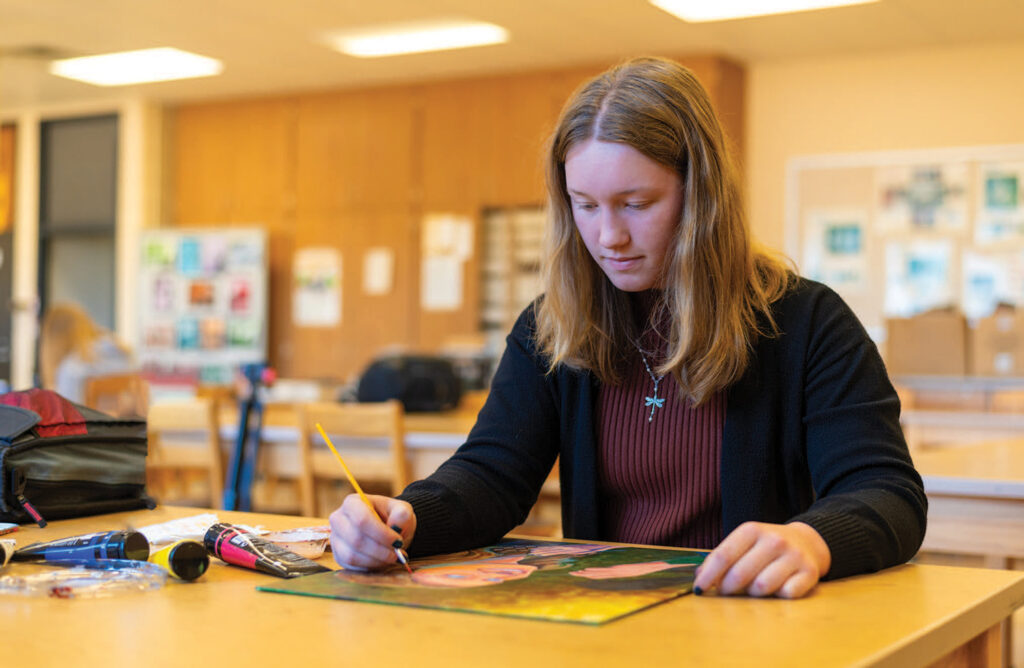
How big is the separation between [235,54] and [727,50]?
2982 millimetres

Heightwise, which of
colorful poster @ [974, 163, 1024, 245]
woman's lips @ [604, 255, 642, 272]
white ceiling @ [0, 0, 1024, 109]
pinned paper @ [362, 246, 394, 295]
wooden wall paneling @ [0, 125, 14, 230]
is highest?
white ceiling @ [0, 0, 1024, 109]

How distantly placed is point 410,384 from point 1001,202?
4.06m

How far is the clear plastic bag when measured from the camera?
1094 millimetres

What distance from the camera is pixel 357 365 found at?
8.11m

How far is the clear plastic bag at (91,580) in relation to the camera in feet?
3.59

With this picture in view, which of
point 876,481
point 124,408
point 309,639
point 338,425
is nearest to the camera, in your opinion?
point 309,639

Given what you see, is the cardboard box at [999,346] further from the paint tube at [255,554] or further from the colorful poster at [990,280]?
the paint tube at [255,554]

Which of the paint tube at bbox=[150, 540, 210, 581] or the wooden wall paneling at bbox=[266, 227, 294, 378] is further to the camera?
the wooden wall paneling at bbox=[266, 227, 294, 378]

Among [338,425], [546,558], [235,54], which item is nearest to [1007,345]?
[338,425]

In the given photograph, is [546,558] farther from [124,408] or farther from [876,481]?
[124,408]

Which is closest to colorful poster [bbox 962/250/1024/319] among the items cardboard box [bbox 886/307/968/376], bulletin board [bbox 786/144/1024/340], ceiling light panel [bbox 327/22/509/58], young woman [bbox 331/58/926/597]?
bulletin board [bbox 786/144/1024/340]

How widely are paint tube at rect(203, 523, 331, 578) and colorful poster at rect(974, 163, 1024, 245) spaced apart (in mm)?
6174

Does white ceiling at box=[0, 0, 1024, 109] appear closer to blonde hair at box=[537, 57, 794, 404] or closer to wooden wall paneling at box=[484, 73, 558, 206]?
wooden wall paneling at box=[484, 73, 558, 206]

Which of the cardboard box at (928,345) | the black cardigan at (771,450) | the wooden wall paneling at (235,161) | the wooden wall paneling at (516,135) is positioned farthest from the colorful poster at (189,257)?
the black cardigan at (771,450)
